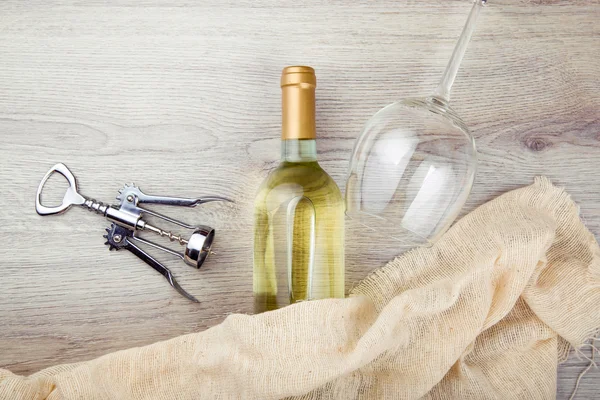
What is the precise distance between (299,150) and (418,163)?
0.14m

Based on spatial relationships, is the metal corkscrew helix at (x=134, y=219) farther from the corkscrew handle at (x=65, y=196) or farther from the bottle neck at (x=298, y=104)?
the bottle neck at (x=298, y=104)

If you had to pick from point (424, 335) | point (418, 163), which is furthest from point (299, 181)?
point (424, 335)

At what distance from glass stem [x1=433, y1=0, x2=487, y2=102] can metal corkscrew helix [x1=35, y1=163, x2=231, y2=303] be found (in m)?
0.31

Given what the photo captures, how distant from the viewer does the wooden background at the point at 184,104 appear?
72cm

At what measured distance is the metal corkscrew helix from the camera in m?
0.69

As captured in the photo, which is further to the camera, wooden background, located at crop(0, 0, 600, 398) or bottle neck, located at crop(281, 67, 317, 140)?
wooden background, located at crop(0, 0, 600, 398)

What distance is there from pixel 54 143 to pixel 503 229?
23.2 inches

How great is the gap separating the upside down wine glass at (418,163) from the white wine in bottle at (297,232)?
1.6 inches

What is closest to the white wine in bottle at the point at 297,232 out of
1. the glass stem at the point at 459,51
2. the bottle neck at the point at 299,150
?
the bottle neck at the point at 299,150

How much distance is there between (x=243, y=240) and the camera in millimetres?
729

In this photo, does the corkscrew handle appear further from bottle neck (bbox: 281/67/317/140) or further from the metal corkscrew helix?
bottle neck (bbox: 281/67/317/140)

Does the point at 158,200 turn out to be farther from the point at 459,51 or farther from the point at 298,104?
the point at 459,51

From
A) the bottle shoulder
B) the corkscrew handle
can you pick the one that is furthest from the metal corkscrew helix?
the bottle shoulder

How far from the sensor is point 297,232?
0.65 m
